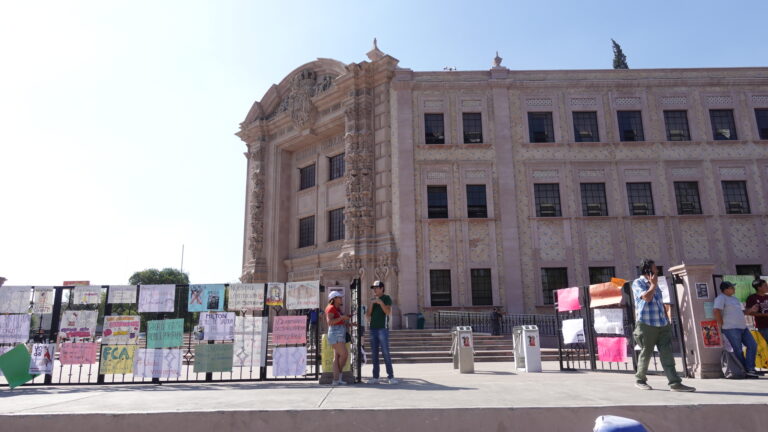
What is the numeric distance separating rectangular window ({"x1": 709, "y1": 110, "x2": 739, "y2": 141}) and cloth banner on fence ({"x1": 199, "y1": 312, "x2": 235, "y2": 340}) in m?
26.7

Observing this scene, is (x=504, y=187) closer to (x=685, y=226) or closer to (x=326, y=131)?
(x=685, y=226)

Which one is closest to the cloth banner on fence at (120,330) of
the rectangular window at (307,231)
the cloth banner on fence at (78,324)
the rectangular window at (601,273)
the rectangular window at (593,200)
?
the cloth banner on fence at (78,324)

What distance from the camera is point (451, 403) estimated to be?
6.32m

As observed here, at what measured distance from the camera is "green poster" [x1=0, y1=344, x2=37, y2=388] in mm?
10023

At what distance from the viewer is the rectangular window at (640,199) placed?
25359mm

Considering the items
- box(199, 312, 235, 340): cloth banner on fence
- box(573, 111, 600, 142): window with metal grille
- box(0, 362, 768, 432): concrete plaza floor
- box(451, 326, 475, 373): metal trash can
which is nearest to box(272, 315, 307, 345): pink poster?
box(199, 312, 235, 340): cloth banner on fence

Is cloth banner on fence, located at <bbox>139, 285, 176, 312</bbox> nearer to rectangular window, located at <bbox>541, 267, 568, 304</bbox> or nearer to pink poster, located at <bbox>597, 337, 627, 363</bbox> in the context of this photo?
pink poster, located at <bbox>597, 337, 627, 363</bbox>

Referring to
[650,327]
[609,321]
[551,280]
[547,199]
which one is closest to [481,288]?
[551,280]

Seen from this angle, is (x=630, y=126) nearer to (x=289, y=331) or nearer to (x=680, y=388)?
(x=680, y=388)

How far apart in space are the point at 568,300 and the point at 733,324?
12.5 ft

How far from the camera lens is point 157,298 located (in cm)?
1080

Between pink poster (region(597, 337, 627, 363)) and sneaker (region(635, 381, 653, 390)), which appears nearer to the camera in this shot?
sneaker (region(635, 381, 653, 390))

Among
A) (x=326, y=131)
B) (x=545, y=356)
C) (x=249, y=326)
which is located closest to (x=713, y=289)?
(x=545, y=356)

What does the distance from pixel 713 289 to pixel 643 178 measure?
1783 centimetres
